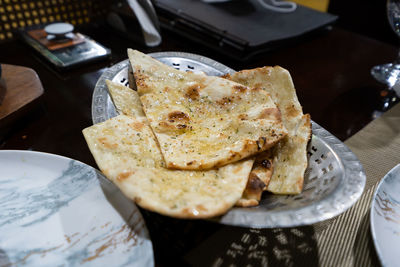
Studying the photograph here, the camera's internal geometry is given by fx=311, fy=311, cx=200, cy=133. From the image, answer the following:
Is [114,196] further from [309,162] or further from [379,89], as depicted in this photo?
[379,89]

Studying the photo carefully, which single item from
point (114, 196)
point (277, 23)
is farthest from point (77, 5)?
point (114, 196)

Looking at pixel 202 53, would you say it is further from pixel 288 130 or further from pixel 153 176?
pixel 153 176

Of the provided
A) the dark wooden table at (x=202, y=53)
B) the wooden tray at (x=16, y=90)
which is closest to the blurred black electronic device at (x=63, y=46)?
the dark wooden table at (x=202, y=53)

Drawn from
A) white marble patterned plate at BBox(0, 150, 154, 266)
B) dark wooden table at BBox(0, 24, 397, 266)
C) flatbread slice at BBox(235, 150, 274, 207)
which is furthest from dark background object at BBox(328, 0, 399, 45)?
white marble patterned plate at BBox(0, 150, 154, 266)

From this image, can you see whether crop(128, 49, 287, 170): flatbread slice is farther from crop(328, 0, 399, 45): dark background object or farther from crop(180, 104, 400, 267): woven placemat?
crop(328, 0, 399, 45): dark background object

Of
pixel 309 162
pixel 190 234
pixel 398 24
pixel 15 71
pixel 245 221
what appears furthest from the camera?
pixel 398 24

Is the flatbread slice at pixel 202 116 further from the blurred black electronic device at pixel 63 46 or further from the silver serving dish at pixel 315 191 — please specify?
the blurred black electronic device at pixel 63 46
